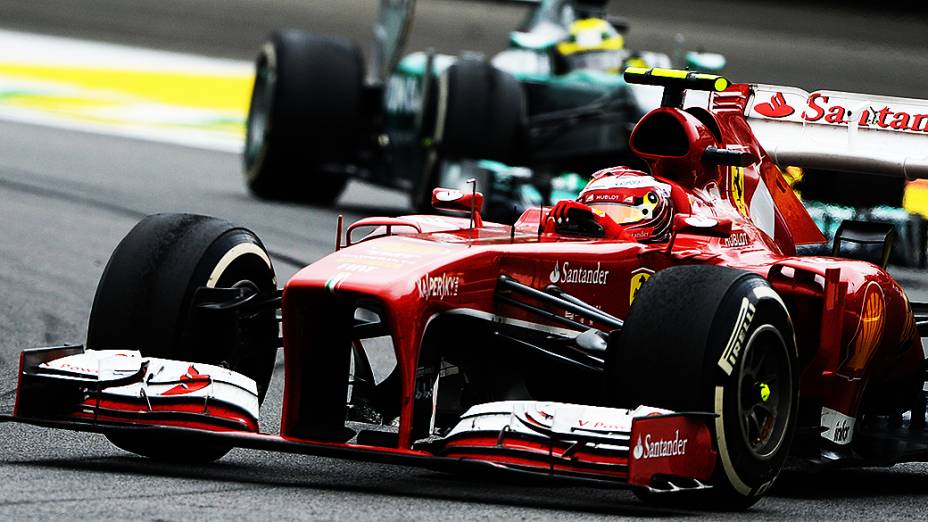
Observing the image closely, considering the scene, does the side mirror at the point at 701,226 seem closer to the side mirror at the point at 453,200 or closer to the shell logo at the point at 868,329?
the shell logo at the point at 868,329

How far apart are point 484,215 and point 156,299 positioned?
8307 mm

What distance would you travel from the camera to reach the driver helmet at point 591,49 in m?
17.3

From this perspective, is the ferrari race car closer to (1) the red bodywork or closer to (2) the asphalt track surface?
(2) the asphalt track surface

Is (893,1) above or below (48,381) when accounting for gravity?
above

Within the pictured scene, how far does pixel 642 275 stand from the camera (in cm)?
723

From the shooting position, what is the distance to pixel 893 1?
113 ft

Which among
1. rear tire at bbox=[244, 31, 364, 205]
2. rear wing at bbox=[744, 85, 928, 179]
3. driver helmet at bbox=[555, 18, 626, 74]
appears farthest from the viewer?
driver helmet at bbox=[555, 18, 626, 74]

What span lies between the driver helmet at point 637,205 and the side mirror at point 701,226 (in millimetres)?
446

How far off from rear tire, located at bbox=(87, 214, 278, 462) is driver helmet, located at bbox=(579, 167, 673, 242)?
5.09 feet

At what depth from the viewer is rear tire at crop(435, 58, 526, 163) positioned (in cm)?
1569

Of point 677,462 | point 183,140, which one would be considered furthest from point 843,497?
point 183,140

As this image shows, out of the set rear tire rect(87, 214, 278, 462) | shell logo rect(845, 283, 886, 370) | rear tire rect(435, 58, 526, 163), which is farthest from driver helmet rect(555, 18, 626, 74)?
rear tire rect(87, 214, 278, 462)

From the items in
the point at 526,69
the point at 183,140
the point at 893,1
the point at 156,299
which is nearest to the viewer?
the point at 156,299

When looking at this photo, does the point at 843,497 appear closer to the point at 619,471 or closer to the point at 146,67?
the point at 619,471
